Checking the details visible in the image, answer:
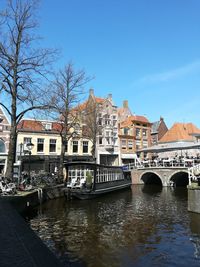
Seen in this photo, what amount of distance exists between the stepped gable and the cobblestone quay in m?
47.0

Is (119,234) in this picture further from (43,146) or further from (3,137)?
(43,146)

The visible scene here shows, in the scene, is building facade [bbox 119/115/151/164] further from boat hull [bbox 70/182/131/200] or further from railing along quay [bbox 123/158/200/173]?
boat hull [bbox 70/182/131/200]

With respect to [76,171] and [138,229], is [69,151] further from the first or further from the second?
[138,229]

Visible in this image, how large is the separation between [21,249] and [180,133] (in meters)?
50.7

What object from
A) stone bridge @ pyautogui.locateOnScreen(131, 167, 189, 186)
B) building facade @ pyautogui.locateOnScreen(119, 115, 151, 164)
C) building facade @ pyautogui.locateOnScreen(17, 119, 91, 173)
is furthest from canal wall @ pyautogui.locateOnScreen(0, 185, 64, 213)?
building facade @ pyautogui.locateOnScreen(119, 115, 151, 164)

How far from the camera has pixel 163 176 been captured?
3425 cm

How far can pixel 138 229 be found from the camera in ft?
40.9

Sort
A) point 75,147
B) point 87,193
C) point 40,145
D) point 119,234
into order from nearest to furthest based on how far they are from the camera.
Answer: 1. point 119,234
2. point 87,193
3. point 40,145
4. point 75,147

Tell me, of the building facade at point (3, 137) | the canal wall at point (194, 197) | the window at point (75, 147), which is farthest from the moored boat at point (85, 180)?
the window at point (75, 147)

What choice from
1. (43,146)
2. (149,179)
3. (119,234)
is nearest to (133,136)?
(149,179)

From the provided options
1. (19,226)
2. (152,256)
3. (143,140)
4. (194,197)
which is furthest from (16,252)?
(143,140)

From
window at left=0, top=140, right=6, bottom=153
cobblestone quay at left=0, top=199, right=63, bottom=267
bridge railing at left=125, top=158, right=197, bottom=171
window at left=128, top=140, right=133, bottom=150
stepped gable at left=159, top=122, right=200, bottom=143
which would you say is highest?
stepped gable at left=159, top=122, right=200, bottom=143

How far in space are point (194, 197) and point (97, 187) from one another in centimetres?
1054

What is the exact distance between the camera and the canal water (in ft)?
28.5
